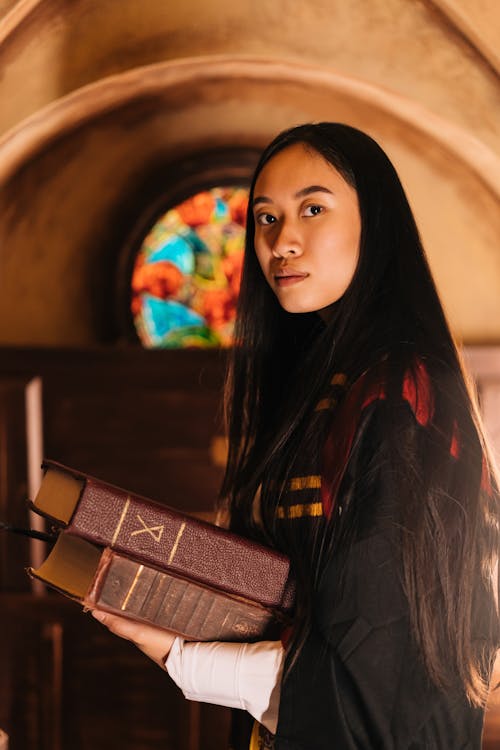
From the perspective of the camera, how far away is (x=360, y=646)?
1328 mm

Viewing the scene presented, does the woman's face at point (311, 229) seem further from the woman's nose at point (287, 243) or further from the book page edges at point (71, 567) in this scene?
the book page edges at point (71, 567)

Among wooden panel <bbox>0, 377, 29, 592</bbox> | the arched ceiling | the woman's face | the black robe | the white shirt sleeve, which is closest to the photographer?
the black robe

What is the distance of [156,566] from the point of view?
1.41m

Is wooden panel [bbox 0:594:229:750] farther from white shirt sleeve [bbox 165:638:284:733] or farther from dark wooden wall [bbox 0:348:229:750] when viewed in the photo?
white shirt sleeve [bbox 165:638:284:733]

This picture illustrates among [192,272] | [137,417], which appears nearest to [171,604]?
[137,417]

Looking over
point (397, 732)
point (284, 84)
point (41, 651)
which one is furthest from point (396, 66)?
point (41, 651)

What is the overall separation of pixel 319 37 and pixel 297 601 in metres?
2.24

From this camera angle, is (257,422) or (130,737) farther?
(130,737)

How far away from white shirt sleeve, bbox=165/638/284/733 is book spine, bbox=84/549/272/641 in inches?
1.2

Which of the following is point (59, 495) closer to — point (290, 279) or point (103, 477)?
point (290, 279)

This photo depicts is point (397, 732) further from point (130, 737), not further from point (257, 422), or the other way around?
point (130, 737)

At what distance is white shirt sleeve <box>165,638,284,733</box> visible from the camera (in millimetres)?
1459

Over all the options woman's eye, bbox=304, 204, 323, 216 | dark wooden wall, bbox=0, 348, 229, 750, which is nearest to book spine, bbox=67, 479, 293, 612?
woman's eye, bbox=304, 204, 323, 216

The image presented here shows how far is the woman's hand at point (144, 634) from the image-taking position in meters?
1.47
